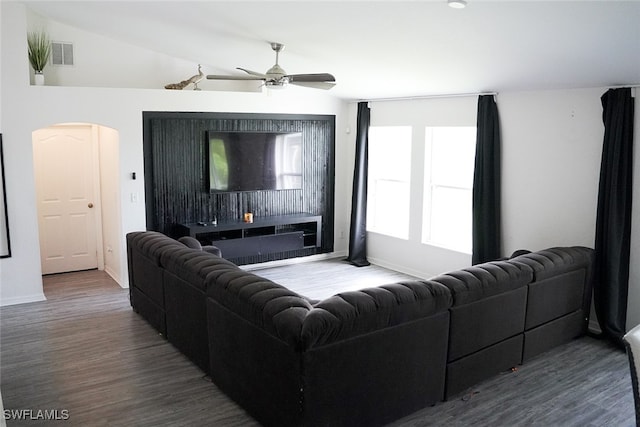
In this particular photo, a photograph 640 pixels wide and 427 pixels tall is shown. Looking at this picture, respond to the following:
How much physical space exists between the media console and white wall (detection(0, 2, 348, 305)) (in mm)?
836

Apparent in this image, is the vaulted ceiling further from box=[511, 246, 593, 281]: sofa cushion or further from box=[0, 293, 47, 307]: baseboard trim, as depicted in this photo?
box=[0, 293, 47, 307]: baseboard trim

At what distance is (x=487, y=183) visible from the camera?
19.6 feet

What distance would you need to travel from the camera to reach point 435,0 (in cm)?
357

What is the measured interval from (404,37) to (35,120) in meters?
3.97

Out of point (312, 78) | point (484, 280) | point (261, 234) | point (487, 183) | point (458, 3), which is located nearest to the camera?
point (458, 3)

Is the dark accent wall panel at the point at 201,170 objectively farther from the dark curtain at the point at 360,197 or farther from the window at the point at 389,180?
the window at the point at 389,180

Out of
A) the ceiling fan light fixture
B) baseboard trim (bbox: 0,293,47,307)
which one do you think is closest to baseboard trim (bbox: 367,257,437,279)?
the ceiling fan light fixture

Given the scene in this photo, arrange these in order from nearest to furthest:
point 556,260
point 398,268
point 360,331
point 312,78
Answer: point 360,331, point 556,260, point 312,78, point 398,268

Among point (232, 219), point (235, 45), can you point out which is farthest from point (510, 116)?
point (232, 219)

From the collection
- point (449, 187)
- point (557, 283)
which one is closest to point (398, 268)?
point (449, 187)

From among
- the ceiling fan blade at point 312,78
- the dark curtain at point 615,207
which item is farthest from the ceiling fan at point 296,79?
the dark curtain at point 615,207

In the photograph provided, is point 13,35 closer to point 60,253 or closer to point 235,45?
point 235,45

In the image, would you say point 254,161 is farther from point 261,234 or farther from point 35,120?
point 35,120

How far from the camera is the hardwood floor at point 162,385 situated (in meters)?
3.64
